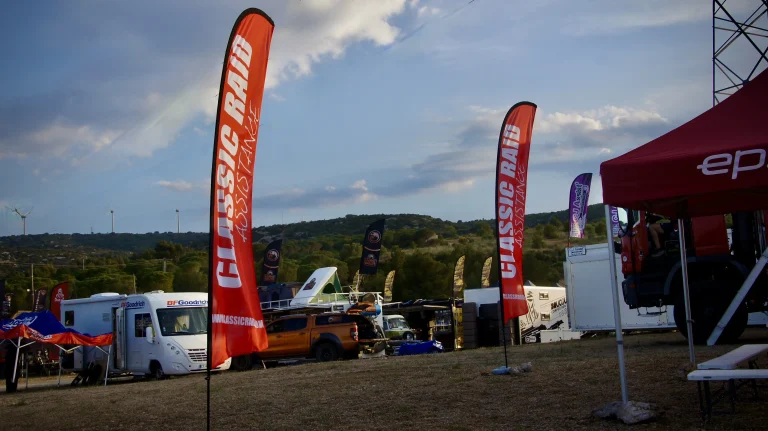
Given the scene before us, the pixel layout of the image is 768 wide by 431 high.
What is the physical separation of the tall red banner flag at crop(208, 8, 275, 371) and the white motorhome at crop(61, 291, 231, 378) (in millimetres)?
11833

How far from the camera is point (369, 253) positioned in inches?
1409

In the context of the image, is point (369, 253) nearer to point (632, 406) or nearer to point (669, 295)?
point (669, 295)

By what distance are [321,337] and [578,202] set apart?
14.6 metres

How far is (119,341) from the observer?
19.0 m

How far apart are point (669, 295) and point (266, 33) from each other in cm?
920

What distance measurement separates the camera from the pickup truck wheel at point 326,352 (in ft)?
64.5

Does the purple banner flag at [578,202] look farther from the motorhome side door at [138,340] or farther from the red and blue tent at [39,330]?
the red and blue tent at [39,330]

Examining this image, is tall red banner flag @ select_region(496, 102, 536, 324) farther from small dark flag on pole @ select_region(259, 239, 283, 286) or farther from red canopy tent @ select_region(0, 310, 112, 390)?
small dark flag on pole @ select_region(259, 239, 283, 286)

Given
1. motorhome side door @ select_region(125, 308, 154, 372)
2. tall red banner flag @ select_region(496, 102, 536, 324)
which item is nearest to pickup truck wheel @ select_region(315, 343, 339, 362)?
motorhome side door @ select_region(125, 308, 154, 372)

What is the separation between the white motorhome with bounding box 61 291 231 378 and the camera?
17984 millimetres

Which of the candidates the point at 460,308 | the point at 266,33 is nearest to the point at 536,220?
the point at 460,308

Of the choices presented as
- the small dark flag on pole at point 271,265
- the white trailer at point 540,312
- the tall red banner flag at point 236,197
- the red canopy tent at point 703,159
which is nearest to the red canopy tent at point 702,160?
the red canopy tent at point 703,159

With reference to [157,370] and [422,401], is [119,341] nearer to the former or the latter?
[157,370]

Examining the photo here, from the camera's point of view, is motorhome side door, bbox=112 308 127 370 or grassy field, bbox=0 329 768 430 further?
motorhome side door, bbox=112 308 127 370
